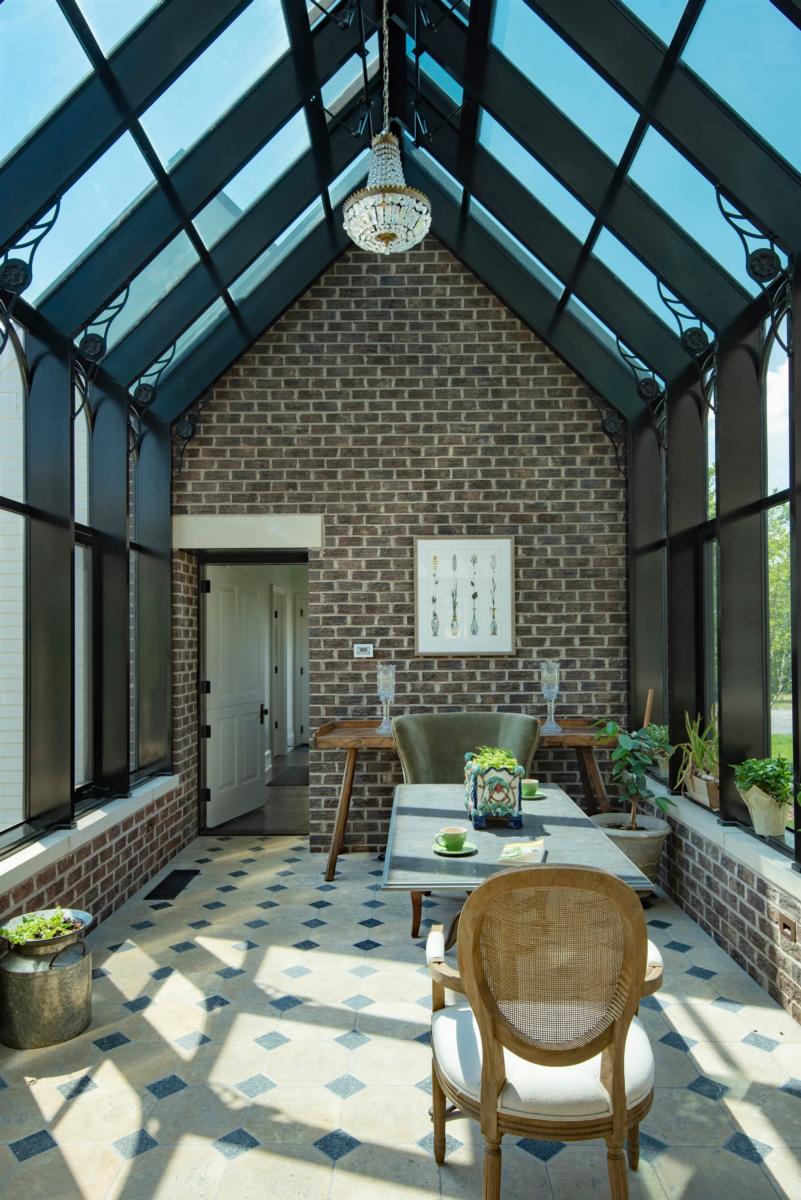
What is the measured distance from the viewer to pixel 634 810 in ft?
16.1

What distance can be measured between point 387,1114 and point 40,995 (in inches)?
53.6

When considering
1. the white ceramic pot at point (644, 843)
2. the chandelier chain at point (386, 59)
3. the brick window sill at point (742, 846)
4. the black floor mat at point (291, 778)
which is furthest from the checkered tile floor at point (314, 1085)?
the black floor mat at point (291, 778)

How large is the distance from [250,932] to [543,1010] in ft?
9.05

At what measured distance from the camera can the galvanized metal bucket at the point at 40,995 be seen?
3176 mm

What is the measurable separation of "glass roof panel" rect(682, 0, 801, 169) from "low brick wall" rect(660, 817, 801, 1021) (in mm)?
2851

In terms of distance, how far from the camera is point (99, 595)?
5051 millimetres

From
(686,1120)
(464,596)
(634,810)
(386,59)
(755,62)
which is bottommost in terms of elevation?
(686,1120)

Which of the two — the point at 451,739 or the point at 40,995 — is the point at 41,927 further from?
the point at 451,739

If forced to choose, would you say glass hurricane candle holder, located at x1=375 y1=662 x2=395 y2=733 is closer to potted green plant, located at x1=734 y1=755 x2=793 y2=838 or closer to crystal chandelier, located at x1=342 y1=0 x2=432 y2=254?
potted green plant, located at x1=734 y1=755 x2=793 y2=838

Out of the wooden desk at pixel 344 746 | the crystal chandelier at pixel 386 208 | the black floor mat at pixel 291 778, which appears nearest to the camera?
the crystal chandelier at pixel 386 208

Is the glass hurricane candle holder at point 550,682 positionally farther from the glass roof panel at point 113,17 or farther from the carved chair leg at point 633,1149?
the glass roof panel at point 113,17

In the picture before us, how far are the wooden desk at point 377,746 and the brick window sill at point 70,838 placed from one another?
3.54 feet

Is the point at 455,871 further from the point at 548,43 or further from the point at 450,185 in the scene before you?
the point at 450,185

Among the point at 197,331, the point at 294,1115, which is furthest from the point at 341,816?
the point at 197,331
